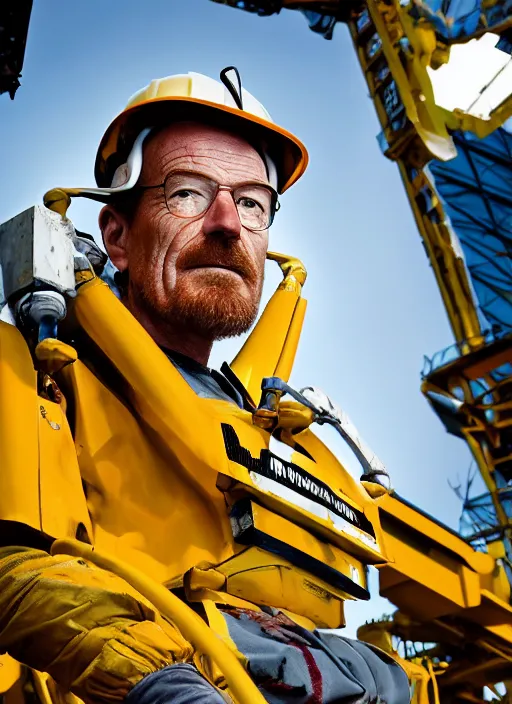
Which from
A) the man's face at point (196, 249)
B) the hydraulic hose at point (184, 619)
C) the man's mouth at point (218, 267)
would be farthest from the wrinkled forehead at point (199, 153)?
the hydraulic hose at point (184, 619)

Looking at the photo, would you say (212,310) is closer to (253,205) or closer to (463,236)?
(253,205)

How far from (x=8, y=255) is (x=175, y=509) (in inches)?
28.6

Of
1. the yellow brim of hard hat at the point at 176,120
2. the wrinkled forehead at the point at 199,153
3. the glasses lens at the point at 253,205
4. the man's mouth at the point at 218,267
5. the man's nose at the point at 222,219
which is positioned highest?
the yellow brim of hard hat at the point at 176,120

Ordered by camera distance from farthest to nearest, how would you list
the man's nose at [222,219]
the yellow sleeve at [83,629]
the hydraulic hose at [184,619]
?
1. the man's nose at [222,219]
2. the hydraulic hose at [184,619]
3. the yellow sleeve at [83,629]

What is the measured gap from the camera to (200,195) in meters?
3.09

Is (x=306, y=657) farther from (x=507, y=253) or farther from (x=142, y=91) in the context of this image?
(x=507, y=253)

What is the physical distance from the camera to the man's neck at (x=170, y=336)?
309 centimetres

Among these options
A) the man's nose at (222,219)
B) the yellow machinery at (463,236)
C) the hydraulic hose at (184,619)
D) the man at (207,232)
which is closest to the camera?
the hydraulic hose at (184,619)

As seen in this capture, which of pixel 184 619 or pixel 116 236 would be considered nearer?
pixel 184 619

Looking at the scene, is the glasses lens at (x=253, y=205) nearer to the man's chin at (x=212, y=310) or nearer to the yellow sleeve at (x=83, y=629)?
the man's chin at (x=212, y=310)

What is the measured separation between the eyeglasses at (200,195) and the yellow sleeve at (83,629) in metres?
1.23

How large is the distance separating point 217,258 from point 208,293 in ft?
0.34

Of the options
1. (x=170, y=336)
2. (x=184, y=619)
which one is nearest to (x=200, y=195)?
(x=170, y=336)

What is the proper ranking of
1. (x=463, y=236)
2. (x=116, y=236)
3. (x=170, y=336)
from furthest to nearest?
(x=463, y=236)
(x=116, y=236)
(x=170, y=336)
